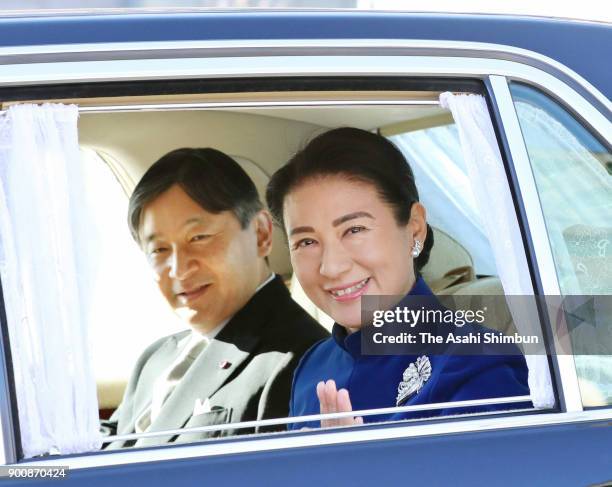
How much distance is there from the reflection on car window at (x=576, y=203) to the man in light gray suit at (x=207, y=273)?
123 centimetres

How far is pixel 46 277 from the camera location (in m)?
1.95

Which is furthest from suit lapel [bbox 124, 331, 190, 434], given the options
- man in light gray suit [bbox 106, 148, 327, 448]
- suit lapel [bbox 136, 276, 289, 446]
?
suit lapel [bbox 136, 276, 289, 446]

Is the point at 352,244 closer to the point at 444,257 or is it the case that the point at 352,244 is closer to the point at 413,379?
the point at 413,379

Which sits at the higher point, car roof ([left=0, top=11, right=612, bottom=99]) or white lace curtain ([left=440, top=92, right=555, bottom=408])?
car roof ([left=0, top=11, right=612, bottom=99])

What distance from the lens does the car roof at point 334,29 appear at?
2006 mm

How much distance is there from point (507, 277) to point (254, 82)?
0.60 m

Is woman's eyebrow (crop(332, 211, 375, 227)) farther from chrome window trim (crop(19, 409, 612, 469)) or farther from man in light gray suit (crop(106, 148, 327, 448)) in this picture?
chrome window trim (crop(19, 409, 612, 469))

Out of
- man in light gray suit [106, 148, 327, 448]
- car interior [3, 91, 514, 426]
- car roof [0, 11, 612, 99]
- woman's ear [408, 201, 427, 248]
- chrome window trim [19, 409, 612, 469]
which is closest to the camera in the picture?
chrome window trim [19, 409, 612, 469]

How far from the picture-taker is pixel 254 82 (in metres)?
2.06

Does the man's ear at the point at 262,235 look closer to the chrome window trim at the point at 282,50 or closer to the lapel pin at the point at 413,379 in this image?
the lapel pin at the point at 413,379

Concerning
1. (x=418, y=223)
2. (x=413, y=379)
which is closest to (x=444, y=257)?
(x=418, y=223)

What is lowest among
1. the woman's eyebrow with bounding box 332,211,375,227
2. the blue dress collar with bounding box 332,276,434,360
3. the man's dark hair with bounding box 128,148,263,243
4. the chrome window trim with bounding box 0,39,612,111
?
the blue dress collar with bounding box 332,276,434,360

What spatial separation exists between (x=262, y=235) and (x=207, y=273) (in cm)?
21

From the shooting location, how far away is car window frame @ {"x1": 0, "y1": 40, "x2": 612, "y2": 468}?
193 centimetres
